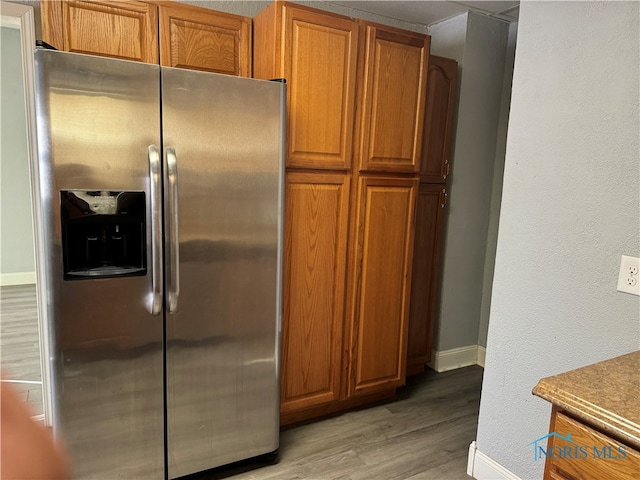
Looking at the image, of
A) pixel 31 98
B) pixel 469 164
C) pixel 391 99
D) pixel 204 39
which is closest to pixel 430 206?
pixel 469 164

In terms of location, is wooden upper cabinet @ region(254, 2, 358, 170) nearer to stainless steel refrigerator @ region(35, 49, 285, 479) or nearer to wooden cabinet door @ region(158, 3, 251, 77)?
wooden cabinet door @ region(158, 3, 251, 77)

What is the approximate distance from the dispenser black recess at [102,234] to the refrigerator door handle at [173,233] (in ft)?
0.32

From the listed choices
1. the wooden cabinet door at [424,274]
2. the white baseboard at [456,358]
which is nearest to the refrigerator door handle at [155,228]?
the wooden cabinet door at [424,274]

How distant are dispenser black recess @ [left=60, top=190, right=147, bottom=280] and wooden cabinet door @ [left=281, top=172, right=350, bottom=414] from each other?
0.72 m

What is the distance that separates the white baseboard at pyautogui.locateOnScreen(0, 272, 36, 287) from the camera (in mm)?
4719

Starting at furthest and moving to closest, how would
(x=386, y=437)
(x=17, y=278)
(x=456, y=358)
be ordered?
(x=17, y=278) < (x=456, y=358) < (x=386, y=437)

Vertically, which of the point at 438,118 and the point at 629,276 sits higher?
the point at 438,118

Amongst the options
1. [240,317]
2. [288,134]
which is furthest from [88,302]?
[288,134]

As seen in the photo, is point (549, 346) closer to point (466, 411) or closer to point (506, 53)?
point (466, 411)

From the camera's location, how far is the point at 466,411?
2.73 meters

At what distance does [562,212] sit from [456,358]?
1.91m

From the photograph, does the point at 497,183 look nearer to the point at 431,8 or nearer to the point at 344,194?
the point at 431,8

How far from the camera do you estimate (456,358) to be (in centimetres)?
333

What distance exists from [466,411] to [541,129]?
1.76 metres
